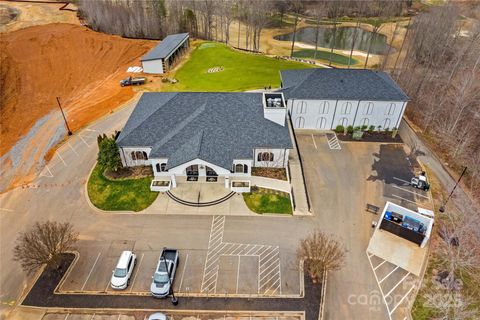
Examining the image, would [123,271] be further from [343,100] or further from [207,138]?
[343,100]

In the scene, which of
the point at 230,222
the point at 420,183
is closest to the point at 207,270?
the point at 230,222

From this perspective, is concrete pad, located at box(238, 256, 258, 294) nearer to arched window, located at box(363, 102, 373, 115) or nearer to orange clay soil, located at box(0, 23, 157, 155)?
arched window, located at box(363, 102, 373, 115)

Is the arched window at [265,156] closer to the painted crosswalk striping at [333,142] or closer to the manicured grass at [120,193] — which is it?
the painted crosswalk striping at [333,142]

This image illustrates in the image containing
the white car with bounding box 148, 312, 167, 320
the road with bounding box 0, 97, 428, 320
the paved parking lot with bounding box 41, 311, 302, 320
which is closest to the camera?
the white car with bounding box 148, 312, 167, 320

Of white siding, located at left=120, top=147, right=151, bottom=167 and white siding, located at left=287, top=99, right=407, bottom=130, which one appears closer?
white siding, located at left=120, top=147, right=151, bottom=167

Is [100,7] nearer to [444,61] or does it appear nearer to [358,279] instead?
[444,61]

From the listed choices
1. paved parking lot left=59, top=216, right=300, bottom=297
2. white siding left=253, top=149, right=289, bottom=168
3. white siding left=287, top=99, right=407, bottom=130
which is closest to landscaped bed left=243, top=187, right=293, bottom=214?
white siding left=253, top=149, right=289, bottom=168

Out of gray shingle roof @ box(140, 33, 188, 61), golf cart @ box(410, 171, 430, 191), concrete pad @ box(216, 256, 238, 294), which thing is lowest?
concrete pad @ box(216, 256, 238, 294)
